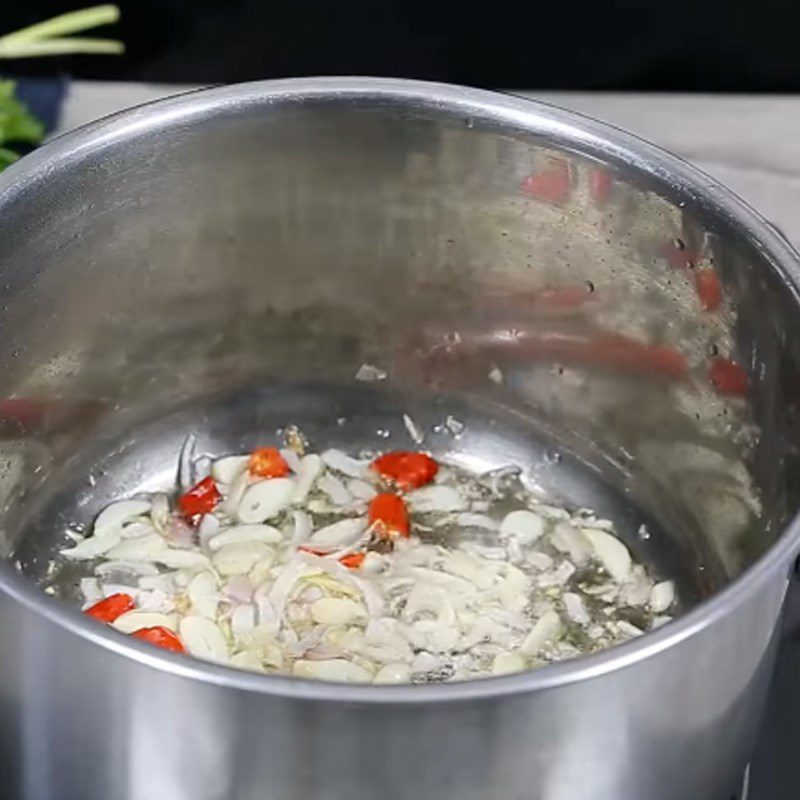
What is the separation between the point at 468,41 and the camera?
3.97 ft

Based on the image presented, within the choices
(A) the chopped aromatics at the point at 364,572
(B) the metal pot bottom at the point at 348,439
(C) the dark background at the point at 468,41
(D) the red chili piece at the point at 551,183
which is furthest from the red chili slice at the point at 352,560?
(C) the dark background at the point at 468,41

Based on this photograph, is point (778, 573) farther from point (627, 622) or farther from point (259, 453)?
point (259, 453)

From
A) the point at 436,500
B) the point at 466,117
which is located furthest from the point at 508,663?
the point at 466,117

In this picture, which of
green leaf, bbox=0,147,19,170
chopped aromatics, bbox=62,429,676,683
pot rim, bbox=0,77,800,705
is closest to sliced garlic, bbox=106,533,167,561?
chopped aromatics, bbox=62,429,676,683

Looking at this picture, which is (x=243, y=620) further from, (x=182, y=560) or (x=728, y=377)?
(x=728, y=377)

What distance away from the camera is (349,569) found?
815 mm

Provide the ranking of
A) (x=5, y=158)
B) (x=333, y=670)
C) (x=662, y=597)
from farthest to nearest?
1. (x=5, y=158)
2. (x=662, y=597)
3. (x=333, y=670)

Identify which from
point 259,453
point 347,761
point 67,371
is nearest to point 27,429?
point 67,371

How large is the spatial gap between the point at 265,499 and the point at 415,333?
13 cm

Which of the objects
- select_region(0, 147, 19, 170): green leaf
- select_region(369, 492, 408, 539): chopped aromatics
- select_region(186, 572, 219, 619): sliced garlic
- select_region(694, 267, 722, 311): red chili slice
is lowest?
select_region(186, 572, 219, 619): sliced garlic

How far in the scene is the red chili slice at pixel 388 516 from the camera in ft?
2.78

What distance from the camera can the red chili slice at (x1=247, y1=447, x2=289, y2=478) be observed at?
880mm

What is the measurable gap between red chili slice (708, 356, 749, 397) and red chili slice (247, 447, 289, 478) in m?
0.24

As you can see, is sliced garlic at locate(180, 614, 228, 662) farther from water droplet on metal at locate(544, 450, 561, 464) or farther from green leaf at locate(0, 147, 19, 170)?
green leaf at locate(0, 147, 19, 170)
